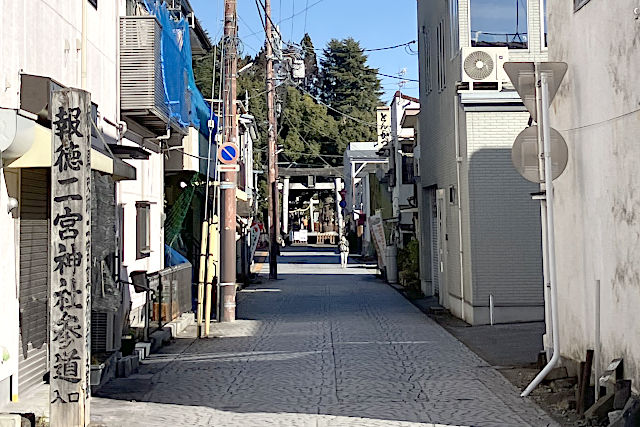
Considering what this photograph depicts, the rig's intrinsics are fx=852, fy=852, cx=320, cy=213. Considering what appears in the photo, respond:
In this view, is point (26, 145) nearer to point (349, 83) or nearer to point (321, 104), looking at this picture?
point (321, 104)

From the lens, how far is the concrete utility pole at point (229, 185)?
19594 mm

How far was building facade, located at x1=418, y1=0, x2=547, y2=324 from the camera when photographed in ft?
58.5

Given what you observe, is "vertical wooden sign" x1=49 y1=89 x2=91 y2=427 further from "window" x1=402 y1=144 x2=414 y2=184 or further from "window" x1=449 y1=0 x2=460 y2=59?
"window" x1=402 y1=144 x2=414 y2=184

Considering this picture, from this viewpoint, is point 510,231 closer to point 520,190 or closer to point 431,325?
point 520,190

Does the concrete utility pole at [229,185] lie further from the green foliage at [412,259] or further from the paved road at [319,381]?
the green foliage at [412,259]

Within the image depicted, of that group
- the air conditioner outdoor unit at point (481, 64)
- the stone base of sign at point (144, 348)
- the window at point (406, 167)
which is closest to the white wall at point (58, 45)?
the stone base of sign at point (144, 348)

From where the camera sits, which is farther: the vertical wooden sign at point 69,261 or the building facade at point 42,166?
the building facade at point 42,166

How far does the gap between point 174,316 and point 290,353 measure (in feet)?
15.6

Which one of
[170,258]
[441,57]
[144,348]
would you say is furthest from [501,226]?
[170,258]

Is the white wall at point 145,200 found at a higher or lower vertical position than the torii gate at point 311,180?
lower

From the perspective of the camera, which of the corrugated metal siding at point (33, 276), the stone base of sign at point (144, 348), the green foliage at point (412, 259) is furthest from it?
the green foliage at point (412, 259)

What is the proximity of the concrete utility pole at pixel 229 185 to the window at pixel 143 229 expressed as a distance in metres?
1.75

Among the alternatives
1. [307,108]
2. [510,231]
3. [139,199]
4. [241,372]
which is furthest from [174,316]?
[307,108]

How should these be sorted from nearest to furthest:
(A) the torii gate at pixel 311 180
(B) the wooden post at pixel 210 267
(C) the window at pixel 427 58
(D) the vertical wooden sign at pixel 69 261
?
(D) the vertical wooden sign at pixel 69 261
(B) the wooden post at pixel 210 267
(C) the window at pixel 427 58
(A) the torii gate at pixel 311 180
